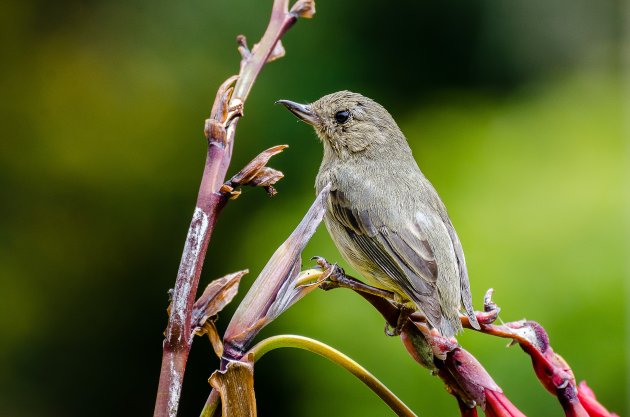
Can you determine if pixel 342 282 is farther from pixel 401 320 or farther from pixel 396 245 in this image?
pixel 396 245

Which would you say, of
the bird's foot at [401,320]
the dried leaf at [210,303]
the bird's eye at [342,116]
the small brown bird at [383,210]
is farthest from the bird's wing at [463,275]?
the dried leaf at [210,303]

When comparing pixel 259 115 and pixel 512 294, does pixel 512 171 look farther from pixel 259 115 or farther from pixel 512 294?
pixel 259 115

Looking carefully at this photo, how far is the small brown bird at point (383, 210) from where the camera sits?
218cm

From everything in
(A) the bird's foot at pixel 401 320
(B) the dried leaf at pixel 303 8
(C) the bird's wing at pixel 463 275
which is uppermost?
(B) the dried leaf at pixel 303 8

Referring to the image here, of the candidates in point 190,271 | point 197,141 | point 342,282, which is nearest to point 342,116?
point 342,282

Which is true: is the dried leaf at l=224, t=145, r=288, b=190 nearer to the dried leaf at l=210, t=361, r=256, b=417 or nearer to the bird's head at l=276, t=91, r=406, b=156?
the dried leaf at l=210, t=361, r=256, b=417

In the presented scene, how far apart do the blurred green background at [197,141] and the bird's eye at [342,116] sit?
0.50m

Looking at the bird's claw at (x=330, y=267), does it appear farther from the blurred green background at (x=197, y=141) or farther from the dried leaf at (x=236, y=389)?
the blurred green background at (x=197, y=141)

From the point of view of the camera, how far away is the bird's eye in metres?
2.58

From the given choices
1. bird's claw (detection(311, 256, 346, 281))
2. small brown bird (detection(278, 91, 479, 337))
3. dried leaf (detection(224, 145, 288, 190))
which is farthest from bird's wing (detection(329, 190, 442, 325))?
dried leaf (detection(224, 145, 288, 190))

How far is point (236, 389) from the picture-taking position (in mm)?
1202

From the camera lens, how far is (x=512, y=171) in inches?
122

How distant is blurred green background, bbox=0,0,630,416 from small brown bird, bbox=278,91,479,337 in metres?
0.49

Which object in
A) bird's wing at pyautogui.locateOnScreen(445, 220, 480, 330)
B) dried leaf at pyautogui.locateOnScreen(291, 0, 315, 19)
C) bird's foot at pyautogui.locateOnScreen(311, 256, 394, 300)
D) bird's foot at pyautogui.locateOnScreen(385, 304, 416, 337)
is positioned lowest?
bird's wing at pyautogui.locateOnScreen(445, 220, 480, 330)
